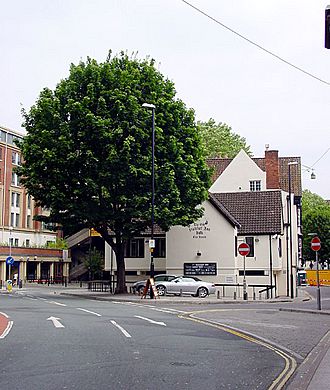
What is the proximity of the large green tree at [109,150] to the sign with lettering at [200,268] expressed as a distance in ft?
23.9

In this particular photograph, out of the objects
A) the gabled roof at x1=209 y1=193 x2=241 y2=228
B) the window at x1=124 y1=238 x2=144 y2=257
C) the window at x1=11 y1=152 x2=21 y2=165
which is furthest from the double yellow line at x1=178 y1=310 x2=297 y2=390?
the window at x1=11 y1=152 x2=21 y2=165

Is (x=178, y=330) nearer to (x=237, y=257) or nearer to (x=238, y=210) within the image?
(x=237, y=257)

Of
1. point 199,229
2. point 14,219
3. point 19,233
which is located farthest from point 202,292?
point 14,219

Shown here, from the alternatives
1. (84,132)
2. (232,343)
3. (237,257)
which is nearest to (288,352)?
(232,343)

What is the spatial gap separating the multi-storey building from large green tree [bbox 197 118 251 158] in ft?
76.4

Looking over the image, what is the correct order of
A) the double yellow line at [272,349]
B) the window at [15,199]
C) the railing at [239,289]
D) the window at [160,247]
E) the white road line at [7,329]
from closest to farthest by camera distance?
the double yellow line at [272,349], the white road line at [7,329], the railing at [239,289], the window at [160,247], the window at [15,199]

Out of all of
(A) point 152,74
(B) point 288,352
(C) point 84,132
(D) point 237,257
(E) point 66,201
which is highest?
(A) point 152,74

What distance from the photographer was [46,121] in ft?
120

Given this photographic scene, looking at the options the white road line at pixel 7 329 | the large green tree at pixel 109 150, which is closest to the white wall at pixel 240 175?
the large green tree at pixel 109 150

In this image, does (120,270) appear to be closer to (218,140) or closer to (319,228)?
(218,140)

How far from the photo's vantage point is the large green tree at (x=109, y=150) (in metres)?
34.9

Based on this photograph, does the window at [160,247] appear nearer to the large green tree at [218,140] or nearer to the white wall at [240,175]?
the white wall at [240,175]

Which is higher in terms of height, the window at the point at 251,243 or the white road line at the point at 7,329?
the window at the point at 251,243

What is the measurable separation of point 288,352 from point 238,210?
34956mm
